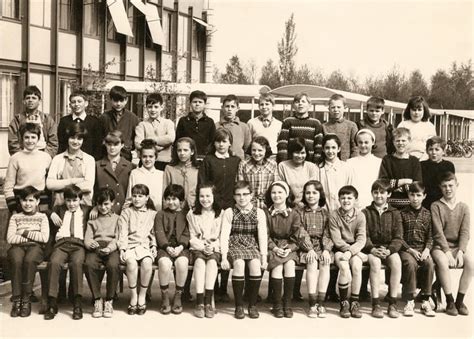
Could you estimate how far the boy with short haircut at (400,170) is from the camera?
7035mm

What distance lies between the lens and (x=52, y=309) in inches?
244

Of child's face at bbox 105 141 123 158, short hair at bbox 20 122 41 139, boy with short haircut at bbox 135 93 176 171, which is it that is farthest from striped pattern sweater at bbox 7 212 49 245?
boy with short haircut at bbox 135 93 176 171

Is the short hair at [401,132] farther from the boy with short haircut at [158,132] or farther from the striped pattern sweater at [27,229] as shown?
the striped pattern sweater at [27,229]

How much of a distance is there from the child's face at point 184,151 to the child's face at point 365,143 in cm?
180

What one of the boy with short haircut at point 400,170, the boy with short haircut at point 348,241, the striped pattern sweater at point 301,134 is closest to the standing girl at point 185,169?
the striped pattern sweater at point 301,134

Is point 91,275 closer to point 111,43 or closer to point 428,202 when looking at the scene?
point 428,202

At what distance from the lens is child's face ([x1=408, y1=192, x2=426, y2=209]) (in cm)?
675

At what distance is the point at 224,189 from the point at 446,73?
173ft

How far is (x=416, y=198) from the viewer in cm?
675

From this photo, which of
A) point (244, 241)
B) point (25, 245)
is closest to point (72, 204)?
point (25, 245)

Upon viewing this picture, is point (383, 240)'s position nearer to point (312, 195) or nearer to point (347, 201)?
point (347, 201)

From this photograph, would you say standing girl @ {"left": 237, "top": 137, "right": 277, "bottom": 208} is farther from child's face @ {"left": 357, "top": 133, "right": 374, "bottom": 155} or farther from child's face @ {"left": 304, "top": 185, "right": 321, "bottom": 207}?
child's face @ {"left": 357, "top": 133, "right": 374, "bottom": 155}

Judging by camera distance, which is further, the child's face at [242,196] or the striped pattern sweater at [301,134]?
the striped pattern sweater at [301,134]

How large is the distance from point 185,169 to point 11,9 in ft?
44.1
